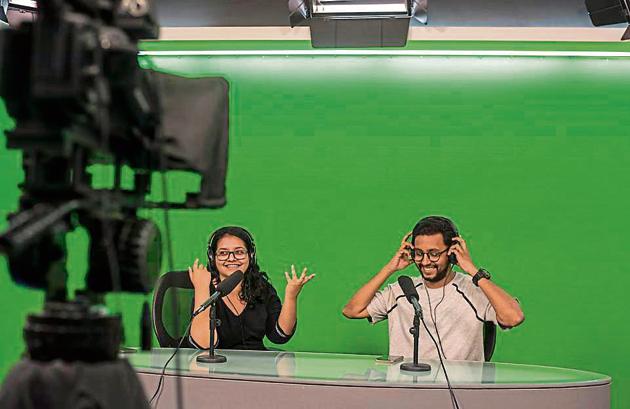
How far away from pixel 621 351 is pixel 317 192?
7.22 feet

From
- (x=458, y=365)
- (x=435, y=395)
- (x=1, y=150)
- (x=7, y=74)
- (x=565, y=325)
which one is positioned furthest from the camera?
(x=1, y=150)

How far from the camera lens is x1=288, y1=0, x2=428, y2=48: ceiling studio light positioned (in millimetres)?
4258

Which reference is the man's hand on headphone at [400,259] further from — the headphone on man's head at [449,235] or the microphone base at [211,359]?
the microphone base at [211,359]

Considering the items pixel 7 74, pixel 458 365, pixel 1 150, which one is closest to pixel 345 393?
pixel 458 365

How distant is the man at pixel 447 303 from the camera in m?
3.68

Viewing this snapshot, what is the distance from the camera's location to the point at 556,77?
522 centimetres

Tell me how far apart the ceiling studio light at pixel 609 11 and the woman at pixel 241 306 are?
6.92 feet

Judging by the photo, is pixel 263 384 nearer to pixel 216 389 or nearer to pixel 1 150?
pixel 216 389

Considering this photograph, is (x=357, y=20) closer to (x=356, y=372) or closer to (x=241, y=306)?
(x=241, y=306)

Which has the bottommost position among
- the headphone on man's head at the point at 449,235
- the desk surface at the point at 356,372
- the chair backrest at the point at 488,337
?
the desk surface at the point at 356,372

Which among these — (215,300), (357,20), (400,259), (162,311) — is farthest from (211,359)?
(357,20)

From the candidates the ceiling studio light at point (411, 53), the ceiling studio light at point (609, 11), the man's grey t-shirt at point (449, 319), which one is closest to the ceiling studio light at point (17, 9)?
the ceiling studio light at point (411, 53)

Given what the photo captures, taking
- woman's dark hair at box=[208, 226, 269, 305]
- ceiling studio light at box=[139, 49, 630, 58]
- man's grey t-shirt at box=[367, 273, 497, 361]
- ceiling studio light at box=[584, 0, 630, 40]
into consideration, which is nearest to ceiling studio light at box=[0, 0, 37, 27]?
ceiling studio light at box=[139, 49, 630, 58]

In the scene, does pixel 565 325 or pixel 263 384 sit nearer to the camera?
pixel 263 384
